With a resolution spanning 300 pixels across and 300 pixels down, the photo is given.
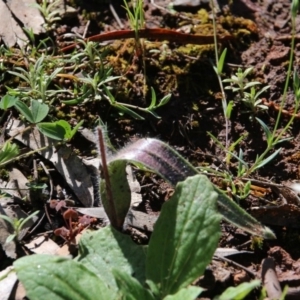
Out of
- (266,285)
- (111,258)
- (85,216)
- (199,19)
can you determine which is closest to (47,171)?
(85,216)

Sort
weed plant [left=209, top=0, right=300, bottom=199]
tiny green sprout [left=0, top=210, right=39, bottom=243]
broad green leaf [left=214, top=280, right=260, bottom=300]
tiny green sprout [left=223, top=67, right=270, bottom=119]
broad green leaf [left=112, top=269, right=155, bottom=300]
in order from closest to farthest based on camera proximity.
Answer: broad green leaf [left=214, top=280, right=260, bottom=300] < broad green leaf [left=112, top=269, right=155, bottom=300] < tiny green sprout [left=0, top=210, right=39, bottom=243] < weed plant [left=209, top=0, right=300, bottom=199] < tiny green sprout [left=223, top=67, right=270, bottom=119]

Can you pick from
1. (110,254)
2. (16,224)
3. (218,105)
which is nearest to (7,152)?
(16,224)

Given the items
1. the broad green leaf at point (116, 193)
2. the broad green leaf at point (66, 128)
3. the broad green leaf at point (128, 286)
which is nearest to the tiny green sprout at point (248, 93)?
the broad green leaf at point (66, 128)

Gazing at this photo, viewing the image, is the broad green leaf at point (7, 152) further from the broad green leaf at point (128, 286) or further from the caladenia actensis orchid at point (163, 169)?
the broad green leaf at point (128, 286)

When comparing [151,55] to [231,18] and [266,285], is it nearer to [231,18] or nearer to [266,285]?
[231,18]

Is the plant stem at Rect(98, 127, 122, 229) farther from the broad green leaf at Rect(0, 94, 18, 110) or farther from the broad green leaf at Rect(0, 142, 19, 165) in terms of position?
the broad green leaf at Rect(0, 94, 18, 110)

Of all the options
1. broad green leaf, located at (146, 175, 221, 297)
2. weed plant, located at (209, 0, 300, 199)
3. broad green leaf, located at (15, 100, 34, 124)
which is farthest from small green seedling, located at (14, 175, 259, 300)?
broad green leaf, located at (15, 100, 34, 124)

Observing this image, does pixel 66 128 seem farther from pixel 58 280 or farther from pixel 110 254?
pixel 58 280
